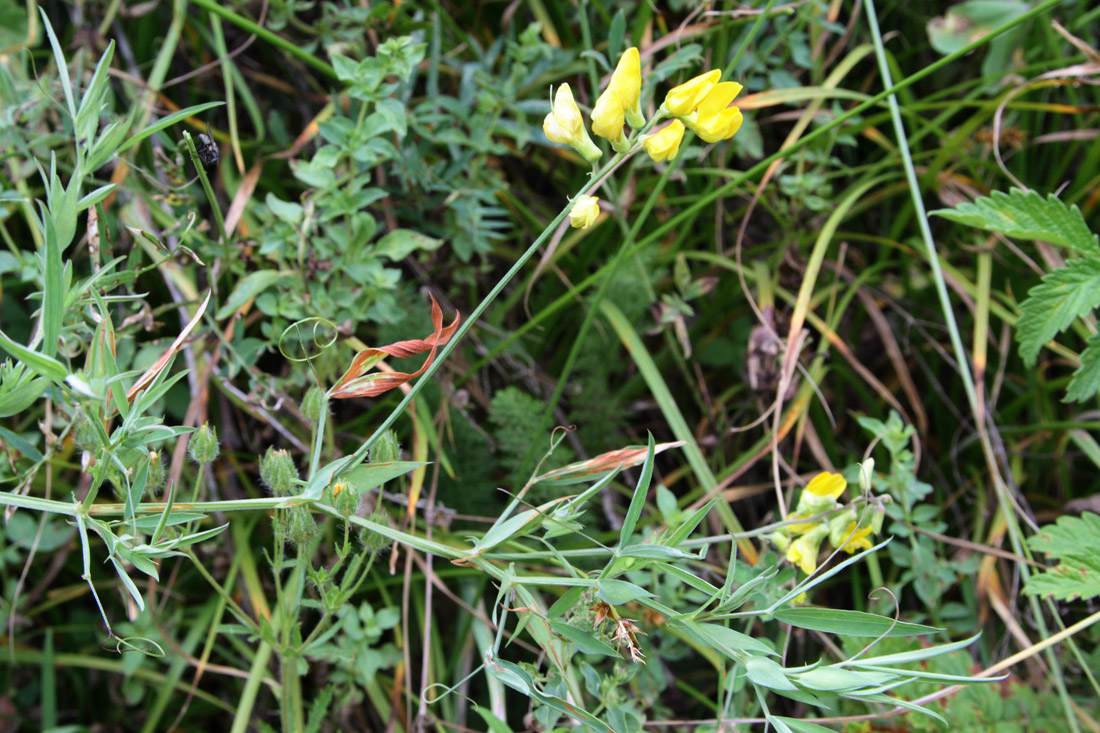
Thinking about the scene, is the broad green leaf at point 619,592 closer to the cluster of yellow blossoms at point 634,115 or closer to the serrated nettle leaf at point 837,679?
the serrated nettle leaf at point 837,679

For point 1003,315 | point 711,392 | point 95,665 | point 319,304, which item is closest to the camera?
point 319,304

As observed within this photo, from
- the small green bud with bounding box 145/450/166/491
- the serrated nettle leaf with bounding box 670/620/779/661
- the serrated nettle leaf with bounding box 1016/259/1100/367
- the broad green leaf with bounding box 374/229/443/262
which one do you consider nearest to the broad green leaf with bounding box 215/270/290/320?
the broad green leaf with bounding box 374/229/443/262

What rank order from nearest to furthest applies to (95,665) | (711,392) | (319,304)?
(319,304)
(95,665)
(711,392)

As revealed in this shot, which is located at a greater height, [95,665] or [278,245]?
[278,245]

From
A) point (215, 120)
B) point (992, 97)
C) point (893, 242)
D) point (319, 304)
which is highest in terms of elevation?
point (215, 120)

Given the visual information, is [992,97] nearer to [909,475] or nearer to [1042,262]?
[1042,262]

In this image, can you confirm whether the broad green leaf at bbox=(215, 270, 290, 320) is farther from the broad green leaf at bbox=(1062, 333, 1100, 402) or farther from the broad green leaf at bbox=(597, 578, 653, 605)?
the broad green leaf at bbox=(1062, 333, 1100, 402)

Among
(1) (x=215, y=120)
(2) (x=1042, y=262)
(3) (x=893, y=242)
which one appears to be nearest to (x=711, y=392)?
(3) (x=893, y=242)
